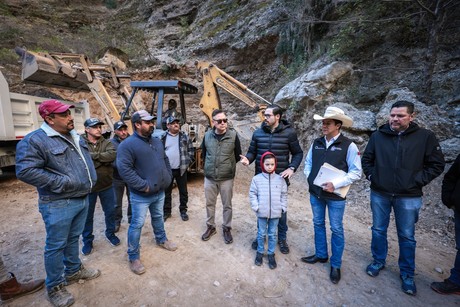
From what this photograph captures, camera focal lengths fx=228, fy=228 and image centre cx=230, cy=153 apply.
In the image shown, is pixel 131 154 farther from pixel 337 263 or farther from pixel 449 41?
pixel 449 41

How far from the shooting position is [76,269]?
2.52 meters

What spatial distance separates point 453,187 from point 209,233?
3005 millimetres

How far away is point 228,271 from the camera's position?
2.74 m

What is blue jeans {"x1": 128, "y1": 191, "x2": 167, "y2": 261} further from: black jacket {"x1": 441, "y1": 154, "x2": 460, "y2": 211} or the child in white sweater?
black jacket {"x1": 441, "y1": 154, "x2": 460, "y2": 211}

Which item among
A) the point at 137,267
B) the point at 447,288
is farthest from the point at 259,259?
the point at 447,288

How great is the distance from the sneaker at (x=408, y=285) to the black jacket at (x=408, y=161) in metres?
0.93

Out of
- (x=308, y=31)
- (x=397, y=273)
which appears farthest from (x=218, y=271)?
(x=308, y=31)

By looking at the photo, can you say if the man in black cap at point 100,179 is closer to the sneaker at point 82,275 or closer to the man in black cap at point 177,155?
the sneaker at point 82,275

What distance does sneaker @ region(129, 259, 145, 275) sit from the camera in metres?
2.66

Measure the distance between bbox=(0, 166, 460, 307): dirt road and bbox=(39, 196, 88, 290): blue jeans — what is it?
1.12 ft

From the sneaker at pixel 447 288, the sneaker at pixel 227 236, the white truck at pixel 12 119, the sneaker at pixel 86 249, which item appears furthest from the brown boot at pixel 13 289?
the sneaker at pixel 447 288

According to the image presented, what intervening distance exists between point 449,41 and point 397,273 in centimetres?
667

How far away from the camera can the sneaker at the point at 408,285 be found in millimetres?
2395

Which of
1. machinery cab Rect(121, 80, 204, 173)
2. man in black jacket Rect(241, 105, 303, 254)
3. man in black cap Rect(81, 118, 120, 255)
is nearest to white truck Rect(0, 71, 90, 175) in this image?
machinery cab Rect(121, 80, 204, 173)
